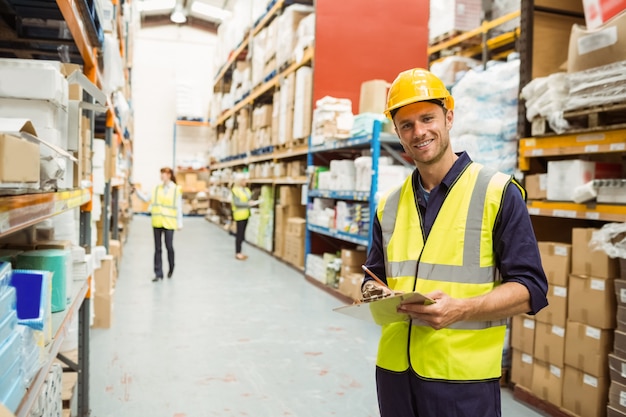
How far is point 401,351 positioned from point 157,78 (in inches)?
888

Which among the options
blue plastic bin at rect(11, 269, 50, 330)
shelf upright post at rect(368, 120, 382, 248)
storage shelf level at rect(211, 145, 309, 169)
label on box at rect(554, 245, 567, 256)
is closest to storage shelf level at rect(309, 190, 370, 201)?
shelf upright post at rect(368, 120, 382, 248)

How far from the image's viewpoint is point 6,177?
1154mm

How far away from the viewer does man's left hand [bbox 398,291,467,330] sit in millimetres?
1654

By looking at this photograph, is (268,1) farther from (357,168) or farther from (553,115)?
(553,115)

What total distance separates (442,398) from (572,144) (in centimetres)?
249

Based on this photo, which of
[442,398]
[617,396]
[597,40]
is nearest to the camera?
[442,398]

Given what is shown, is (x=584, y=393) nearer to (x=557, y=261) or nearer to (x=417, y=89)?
(x=557, y=261)

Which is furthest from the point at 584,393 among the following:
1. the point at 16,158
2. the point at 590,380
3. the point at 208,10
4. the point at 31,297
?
the point at 208,10

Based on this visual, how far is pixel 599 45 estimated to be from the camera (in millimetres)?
3465

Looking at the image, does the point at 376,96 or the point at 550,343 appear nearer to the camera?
the point at 550,343

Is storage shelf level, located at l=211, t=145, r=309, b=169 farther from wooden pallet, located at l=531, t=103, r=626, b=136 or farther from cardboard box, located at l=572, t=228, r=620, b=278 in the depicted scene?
cardboard box, located at l=572, t=228, r=620, b=278

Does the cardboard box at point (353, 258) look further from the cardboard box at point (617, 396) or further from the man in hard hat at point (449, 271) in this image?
the man in hard hat at point (449, 271)

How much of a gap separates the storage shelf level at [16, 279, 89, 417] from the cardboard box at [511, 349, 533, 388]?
3.03m

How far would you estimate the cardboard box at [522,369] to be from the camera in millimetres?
3865
